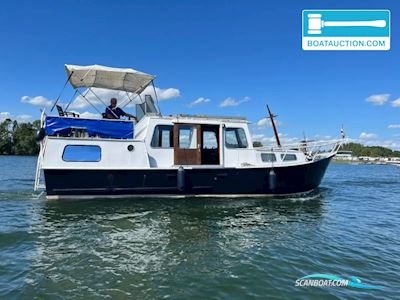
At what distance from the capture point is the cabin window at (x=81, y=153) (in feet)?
41.9

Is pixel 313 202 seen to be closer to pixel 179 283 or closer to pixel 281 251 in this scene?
pixel 281 251

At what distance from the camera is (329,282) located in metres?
5.96

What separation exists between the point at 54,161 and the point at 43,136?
1055 mm

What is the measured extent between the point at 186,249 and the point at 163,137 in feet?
24.0

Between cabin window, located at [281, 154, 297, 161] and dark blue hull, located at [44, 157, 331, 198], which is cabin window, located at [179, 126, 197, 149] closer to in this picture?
dark blue hull, located at [44, 157, 331, 198]

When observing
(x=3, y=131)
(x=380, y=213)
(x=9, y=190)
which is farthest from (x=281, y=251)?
(x=3, y=131)

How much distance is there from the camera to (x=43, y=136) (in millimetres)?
12781

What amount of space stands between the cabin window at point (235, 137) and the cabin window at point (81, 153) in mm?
5357

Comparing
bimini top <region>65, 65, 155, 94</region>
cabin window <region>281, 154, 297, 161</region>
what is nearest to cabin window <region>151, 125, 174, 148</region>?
bimini top <region>65, 65, 155, 94</region>

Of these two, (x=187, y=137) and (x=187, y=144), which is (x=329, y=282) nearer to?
(x=187, y=144)

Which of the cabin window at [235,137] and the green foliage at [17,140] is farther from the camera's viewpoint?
the green foliage at [17,140]

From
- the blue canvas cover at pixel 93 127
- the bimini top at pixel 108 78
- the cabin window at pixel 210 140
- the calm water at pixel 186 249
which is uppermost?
the bimini top at pixel 108 78

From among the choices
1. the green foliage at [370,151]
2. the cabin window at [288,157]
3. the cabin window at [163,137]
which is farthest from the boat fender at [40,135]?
the green foliage at [370,151]

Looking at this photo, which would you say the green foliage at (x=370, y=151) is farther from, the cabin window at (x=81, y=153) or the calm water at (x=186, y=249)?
the cabin window at (x=81, y=153)
